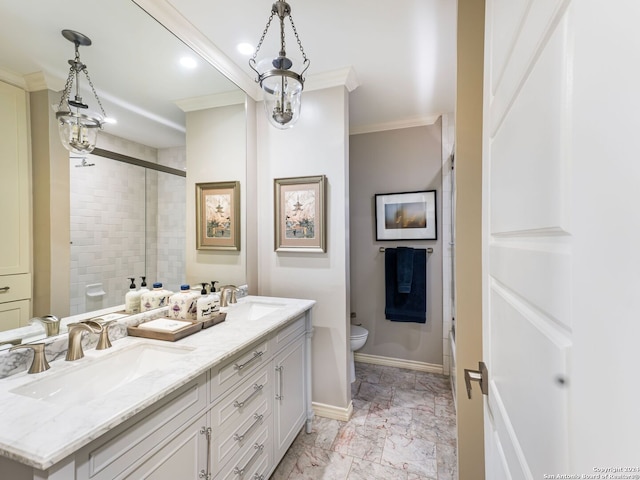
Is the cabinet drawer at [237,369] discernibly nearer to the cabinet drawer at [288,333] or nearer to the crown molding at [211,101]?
the cabinet drawer at [288,333]

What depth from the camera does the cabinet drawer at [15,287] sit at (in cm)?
105

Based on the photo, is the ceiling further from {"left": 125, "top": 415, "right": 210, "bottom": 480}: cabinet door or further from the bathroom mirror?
{"left": 125, "top": 415, "right": 210, "bottom": 480}: cabinet door

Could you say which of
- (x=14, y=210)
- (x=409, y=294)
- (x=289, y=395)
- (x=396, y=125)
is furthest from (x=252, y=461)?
(x=396, y=125)

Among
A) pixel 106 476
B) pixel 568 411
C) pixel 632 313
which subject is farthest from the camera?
pixel 106 476

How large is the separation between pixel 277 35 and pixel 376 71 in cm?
79

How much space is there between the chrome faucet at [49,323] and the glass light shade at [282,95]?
1.30 metres

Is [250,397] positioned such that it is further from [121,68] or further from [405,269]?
[405,269]

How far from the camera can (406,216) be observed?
3.07 metres

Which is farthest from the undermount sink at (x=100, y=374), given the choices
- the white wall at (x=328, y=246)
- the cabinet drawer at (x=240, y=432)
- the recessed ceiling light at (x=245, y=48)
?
the recessed ceiling light at (x=245, y=48)

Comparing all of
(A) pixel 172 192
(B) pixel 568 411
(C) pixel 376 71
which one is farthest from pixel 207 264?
(B) pixel 568 411

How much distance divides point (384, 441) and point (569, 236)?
214cm

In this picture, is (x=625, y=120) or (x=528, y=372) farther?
(x=528, y=372)

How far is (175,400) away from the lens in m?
0.99

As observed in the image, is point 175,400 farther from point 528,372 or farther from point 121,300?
point 528,372
